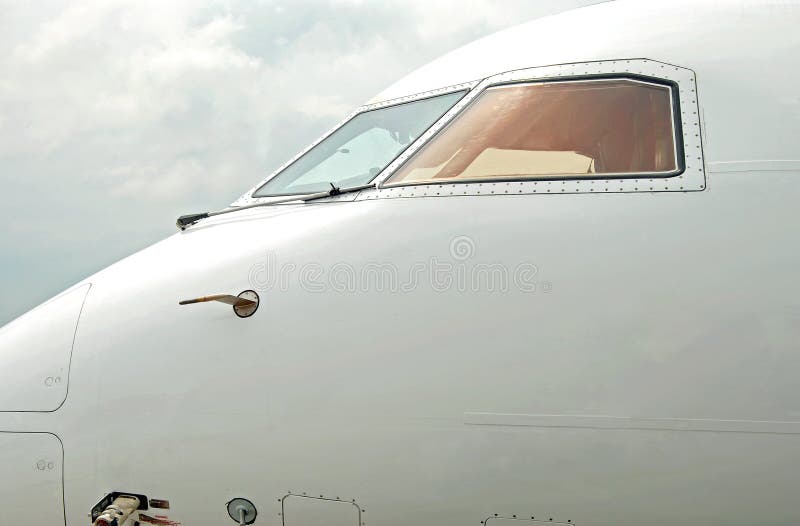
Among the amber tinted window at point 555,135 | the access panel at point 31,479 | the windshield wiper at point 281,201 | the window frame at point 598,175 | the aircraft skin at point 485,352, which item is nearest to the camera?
the aircraft skin at point 485,352

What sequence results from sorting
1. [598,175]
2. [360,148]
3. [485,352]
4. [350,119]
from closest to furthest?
[485,352], [598,175], [360,148], [350,119]

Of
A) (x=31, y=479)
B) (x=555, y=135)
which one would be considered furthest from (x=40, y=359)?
(x=555, y=135)

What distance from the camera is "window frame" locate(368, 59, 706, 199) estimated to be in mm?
4094

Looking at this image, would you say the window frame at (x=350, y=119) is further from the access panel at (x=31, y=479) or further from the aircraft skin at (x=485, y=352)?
the access panel at (x=31, y=479)

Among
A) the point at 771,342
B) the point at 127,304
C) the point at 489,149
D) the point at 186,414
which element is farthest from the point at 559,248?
the point at 127,304

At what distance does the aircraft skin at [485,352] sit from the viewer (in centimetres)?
379

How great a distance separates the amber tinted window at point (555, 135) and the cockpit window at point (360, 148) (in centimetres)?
21

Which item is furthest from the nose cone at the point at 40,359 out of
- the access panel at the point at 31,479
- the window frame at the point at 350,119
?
the window frame at the point at 350,119

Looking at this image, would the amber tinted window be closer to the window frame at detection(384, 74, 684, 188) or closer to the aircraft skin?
the window frame at detection(384, 74, 684, 188)

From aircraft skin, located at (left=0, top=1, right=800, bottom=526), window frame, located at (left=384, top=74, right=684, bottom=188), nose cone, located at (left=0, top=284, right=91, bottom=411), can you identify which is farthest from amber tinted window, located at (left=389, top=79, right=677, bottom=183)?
nose cone, located at (left=0, top=284, right=91, bottom=411)

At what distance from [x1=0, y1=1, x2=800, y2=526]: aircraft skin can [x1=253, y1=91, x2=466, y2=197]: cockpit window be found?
1.06ft

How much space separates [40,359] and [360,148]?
2459 millimetres

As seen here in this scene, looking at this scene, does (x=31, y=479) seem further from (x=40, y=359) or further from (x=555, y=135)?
(x=555, y=135)

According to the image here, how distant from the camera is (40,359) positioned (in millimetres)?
4551
